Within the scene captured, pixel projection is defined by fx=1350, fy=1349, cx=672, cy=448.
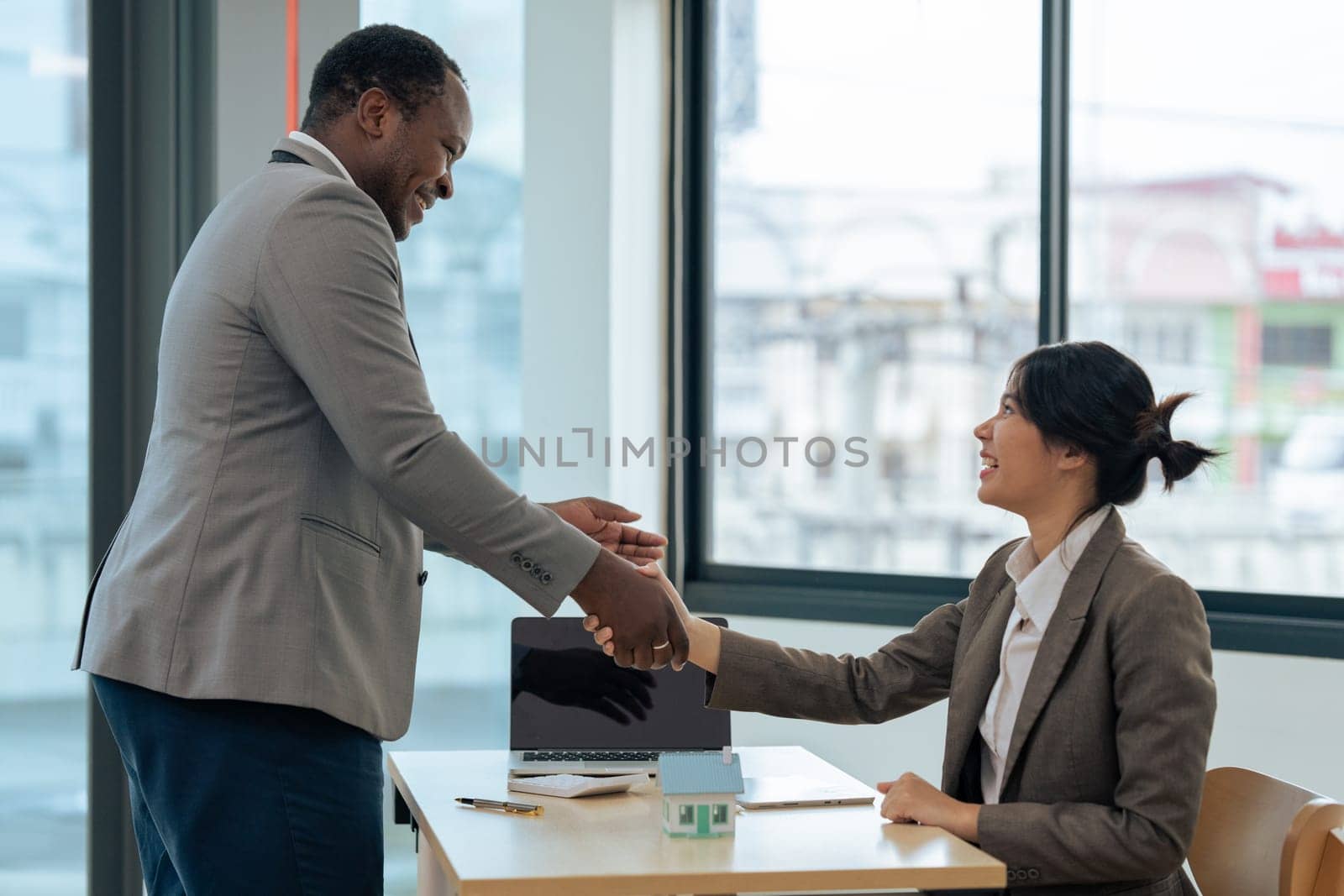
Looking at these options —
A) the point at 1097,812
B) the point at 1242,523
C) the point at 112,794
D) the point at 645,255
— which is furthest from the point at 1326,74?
the point at 112,794

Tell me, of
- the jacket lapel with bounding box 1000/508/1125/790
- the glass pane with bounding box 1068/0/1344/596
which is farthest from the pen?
the glass pane with bounding box 1068/0/1344/596

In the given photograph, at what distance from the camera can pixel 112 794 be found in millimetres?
2951

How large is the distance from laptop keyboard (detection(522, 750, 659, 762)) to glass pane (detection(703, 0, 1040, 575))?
1836 mm

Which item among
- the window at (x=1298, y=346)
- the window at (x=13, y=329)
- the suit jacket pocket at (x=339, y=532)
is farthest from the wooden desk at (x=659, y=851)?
the window at (x=1298, y=346)

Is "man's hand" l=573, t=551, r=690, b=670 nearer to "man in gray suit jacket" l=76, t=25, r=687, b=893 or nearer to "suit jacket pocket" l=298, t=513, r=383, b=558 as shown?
"man in gray suit jacket" l=76, t=25, r=687, b=893

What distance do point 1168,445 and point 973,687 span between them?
473 millimetres

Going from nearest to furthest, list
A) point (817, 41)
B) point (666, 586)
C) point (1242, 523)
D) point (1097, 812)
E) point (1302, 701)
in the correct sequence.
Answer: point (1097, 812), point (666, 586), point (1302, 701), point (1242, 523), point (817, 41)

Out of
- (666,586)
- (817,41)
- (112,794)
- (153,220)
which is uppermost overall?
(817,41)

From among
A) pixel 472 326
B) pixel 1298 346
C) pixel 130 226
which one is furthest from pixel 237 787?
pixel 1298 346

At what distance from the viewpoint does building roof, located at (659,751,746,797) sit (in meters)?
1.71

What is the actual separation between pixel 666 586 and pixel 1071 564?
2.01 ft

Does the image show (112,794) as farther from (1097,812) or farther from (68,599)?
(1097,812)

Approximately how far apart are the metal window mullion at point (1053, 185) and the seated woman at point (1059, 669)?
153cm

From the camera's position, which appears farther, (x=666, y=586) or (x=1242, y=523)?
(x=1242, y=523)
